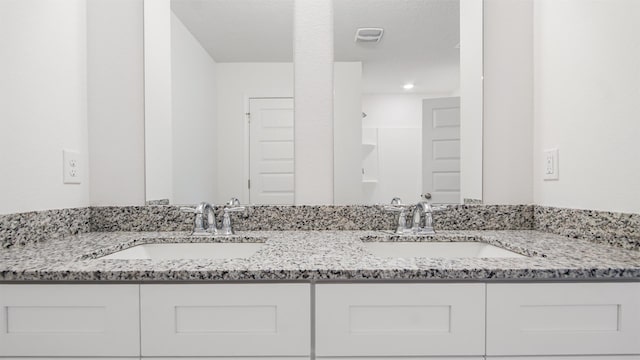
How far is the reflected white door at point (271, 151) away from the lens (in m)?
1.30

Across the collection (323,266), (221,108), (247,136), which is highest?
(221,108)

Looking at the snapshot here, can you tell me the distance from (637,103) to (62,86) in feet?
5.79

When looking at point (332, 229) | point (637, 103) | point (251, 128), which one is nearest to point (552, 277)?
point (637, 103)

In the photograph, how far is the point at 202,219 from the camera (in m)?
1.23

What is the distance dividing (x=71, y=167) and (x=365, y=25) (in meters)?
1.22

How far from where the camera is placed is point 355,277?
71cm

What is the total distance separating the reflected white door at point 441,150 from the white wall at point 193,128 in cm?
83

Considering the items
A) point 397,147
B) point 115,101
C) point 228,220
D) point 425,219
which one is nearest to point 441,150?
point 397,147

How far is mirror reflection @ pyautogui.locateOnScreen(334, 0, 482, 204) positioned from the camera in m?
1.30
